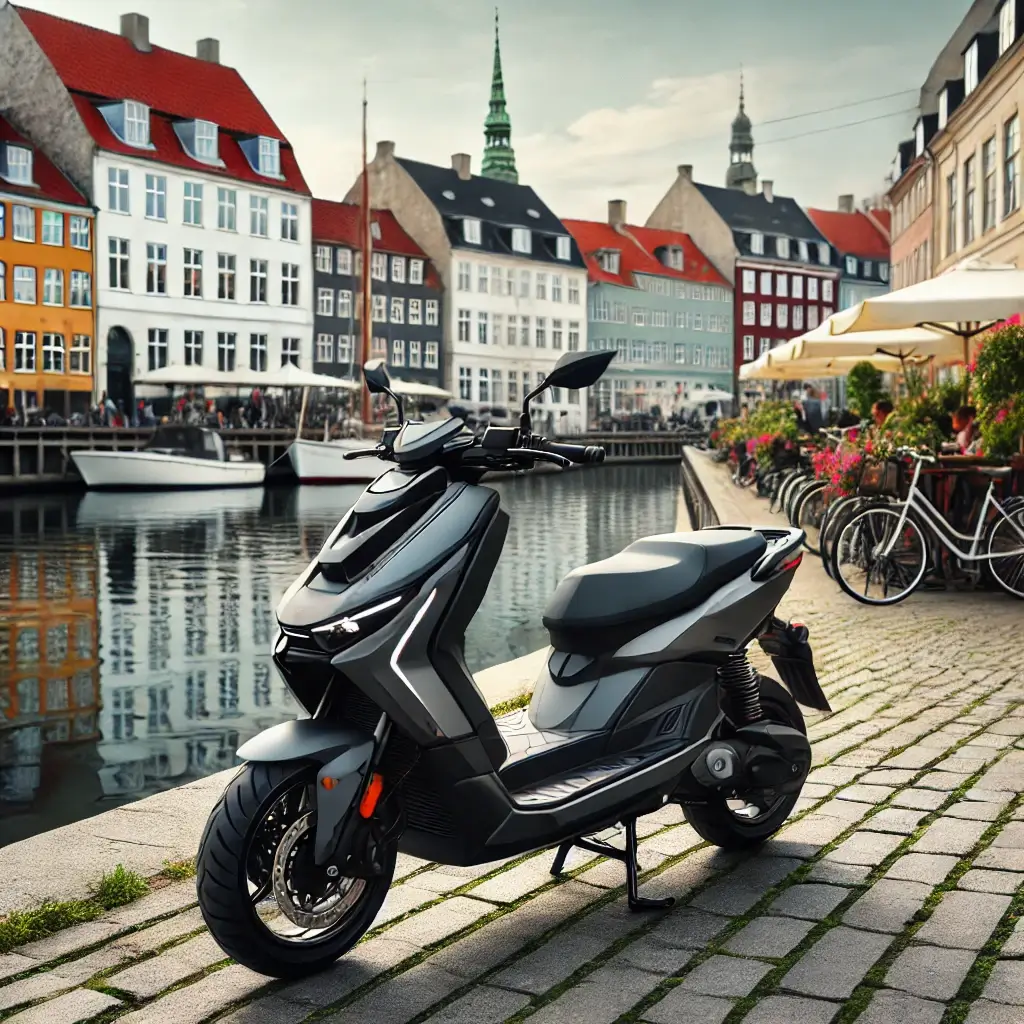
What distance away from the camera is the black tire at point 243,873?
331 cm

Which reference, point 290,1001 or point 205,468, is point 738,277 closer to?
point 205,468

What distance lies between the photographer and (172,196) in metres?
55.9

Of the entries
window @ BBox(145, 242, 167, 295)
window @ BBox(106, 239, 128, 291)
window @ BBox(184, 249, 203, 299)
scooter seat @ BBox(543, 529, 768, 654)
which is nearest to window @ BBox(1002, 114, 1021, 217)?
scooter seat @ BBox(543, 529, 768, 654)

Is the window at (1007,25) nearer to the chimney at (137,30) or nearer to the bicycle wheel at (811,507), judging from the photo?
the bicycle wheel at (811,507)

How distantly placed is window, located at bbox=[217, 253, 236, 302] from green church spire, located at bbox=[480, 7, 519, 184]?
34.3 m

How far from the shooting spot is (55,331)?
Answer: 50156 millimetres

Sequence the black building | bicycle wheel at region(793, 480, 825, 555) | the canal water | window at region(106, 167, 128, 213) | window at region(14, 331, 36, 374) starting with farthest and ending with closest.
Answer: the black building → window at region(106, 167, 128, 213) → window at region(14, 331, 36, 374) → bicycle wheel at region(793, 480, 825, 555) → the canal water

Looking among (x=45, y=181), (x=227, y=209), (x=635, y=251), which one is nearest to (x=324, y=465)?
(x=45, y=181)

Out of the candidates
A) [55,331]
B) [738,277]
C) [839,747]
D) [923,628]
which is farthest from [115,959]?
[738,277]

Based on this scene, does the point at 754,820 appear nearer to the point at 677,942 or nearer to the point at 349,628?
the point at 677,942

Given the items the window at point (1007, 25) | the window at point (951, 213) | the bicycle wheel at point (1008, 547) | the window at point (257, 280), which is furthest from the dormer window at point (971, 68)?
the window at point (257, 280)

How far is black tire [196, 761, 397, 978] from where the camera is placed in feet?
10.9

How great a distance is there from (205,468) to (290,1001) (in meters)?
38.3

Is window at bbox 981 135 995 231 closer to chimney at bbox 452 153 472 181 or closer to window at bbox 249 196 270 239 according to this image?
window at bbox 249 196 270 239
